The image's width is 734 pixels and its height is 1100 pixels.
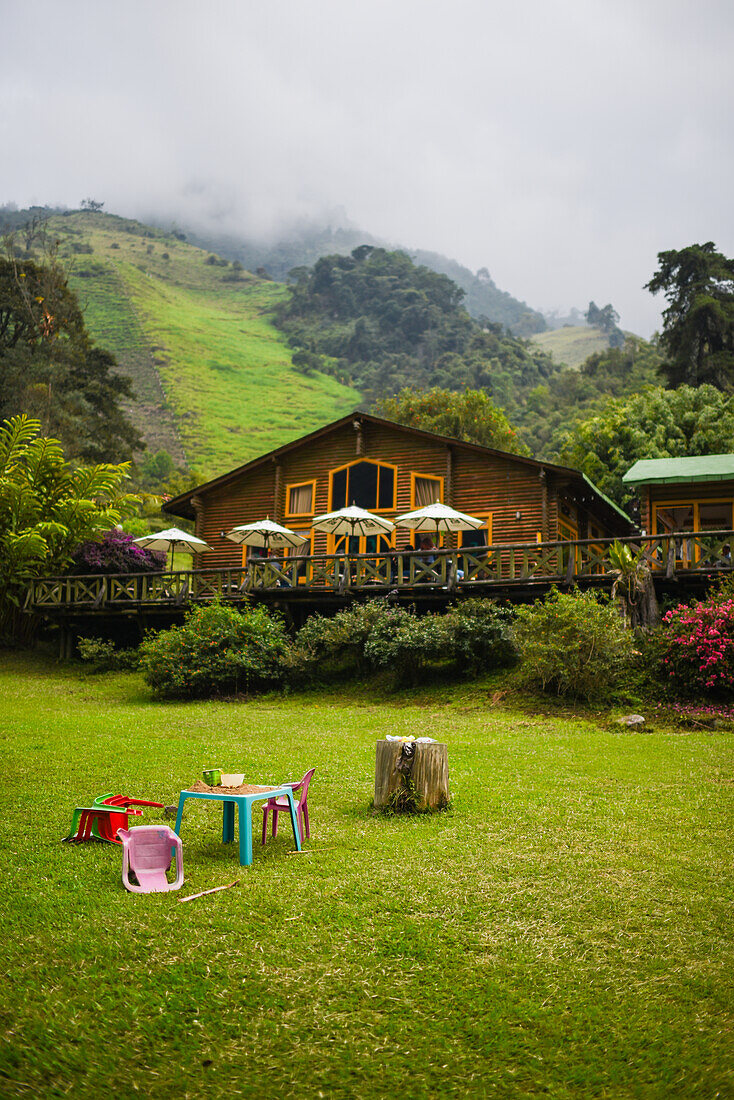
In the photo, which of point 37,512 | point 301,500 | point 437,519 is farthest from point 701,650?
point 37,512

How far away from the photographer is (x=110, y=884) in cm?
596

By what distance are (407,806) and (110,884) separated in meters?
3.00

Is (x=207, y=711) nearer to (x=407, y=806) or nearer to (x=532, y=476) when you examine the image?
(x=407, y=806)

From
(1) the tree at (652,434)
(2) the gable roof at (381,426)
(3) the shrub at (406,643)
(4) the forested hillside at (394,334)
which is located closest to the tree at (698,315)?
(1) the tree at (652,434)

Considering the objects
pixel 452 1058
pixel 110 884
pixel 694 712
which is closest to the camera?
pixel 452 1058

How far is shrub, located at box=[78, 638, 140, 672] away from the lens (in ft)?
69.9

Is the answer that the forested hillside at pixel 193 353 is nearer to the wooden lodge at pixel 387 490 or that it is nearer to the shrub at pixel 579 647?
the wooden lodge at pixel 387 490

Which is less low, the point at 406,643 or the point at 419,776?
the point at 406,643

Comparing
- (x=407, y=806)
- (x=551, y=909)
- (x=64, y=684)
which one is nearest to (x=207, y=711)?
(x=64, y=684)

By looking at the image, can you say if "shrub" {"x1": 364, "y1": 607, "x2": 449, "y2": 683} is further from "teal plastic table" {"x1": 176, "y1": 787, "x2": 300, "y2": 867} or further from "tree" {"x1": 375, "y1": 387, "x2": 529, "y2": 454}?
"tree" {"x1": 375, "y1": 387, "x2": 529, "y2": 454}

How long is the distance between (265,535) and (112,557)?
5.20 m

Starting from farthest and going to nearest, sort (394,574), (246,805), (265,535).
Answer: (265,535) < (394,574) < (246,805)

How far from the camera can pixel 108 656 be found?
2153 cm

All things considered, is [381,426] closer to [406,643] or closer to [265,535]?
[265,535]
